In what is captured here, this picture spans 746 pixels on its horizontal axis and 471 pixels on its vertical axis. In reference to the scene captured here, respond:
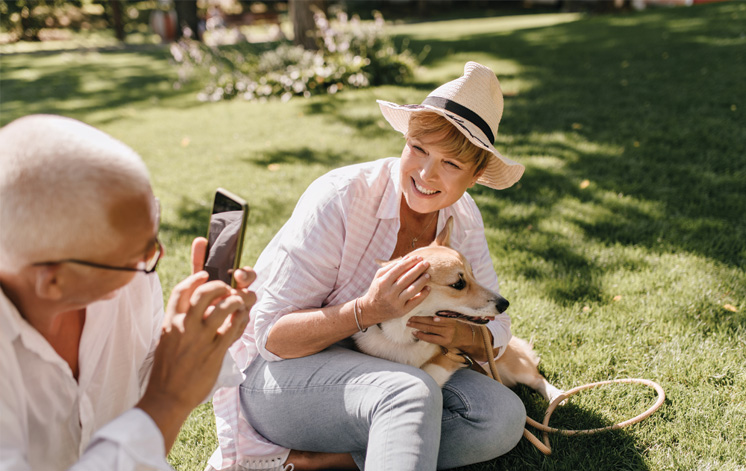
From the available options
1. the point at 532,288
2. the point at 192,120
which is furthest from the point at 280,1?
the point at 532,288

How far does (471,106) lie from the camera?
2.33 meters

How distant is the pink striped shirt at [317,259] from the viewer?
2.22 metres

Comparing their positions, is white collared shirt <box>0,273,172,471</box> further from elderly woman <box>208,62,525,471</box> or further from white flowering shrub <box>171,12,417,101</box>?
white flowering shrub <box>171,12,417,101</box>

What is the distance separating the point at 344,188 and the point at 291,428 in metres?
1.02

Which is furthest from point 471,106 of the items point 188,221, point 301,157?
point 301,157

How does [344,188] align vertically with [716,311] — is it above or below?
above

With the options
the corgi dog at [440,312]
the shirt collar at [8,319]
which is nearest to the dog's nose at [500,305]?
the corgi dog at [440,312]

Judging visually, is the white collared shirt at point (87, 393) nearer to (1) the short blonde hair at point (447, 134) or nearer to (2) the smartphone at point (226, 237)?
(2) the smartphone at point (226, 237)

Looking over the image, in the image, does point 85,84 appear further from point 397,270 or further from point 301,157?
point 397,270

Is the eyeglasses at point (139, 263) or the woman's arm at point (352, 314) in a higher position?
the eyeglasses at point (139, 263)

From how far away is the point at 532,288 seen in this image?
366cm

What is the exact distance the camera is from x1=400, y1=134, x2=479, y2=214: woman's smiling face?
2303 millimetres

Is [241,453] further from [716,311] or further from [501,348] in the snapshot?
[716,311]

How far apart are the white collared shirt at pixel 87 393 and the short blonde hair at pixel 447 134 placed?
124 centimetres
